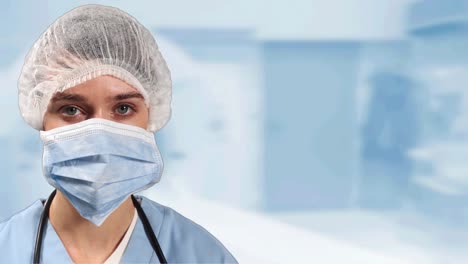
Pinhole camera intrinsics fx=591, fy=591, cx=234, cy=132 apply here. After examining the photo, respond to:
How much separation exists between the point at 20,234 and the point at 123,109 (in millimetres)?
368

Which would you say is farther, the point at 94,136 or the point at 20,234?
the point at 20,234

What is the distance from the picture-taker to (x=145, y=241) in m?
1.30

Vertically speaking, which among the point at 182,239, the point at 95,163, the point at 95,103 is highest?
the point at 95,103

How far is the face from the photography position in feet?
3.72

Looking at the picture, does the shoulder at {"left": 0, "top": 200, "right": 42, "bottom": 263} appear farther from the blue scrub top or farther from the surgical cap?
the surgical cap

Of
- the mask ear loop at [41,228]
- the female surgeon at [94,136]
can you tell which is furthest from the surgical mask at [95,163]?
the mask ear loop at [41,228]

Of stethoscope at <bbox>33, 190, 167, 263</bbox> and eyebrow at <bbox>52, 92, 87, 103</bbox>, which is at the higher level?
eyebrow at <bbox>52, 92, 87, 103</bbox>

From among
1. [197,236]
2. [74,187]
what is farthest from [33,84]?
[197,236]

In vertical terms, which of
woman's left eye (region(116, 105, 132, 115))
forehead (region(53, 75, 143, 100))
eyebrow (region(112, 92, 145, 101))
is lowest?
woman's left eye (region(116, 105, 132, 115))

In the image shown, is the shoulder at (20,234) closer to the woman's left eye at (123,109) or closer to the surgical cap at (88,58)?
the surgical cap at (88,58)

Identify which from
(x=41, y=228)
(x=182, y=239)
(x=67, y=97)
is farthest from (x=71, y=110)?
(x=182, y=239)

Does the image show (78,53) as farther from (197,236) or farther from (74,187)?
(197,236)

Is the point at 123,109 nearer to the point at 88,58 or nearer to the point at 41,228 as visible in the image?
the point at 88,58

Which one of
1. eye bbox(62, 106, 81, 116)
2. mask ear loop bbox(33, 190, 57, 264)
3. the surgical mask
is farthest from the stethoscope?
eye bbox(62, 106, 81, 116)
